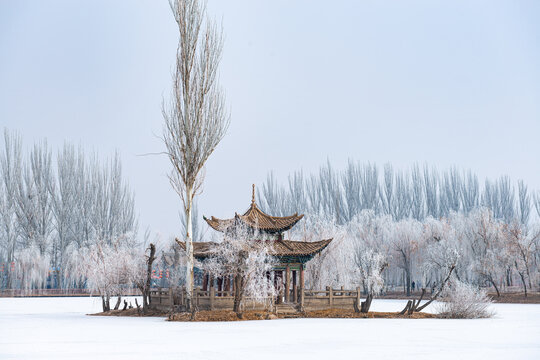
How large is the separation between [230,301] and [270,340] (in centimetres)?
883

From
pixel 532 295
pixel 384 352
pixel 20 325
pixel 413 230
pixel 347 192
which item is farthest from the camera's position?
pixel 347 192

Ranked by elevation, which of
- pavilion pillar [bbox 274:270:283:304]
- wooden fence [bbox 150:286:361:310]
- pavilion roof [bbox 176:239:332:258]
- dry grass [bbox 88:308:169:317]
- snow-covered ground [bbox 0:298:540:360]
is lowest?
dry grass [bbox 88:308:169:317]

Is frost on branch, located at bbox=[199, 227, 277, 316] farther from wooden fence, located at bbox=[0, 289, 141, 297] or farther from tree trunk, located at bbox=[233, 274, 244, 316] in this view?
wooden fence, located at bbox=[0, 289, 141, 297]

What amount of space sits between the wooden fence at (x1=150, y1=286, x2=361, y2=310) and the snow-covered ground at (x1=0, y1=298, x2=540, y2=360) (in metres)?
3.19

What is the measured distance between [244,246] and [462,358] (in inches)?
433

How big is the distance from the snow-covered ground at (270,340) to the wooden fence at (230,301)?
3.19 meters

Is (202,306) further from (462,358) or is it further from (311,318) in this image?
(462,358)

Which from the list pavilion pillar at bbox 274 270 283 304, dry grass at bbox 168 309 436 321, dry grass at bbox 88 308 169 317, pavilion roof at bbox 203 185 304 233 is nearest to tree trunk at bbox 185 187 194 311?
dry grass at bbox 168 309 436 321

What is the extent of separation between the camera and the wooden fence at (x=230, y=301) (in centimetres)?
2106

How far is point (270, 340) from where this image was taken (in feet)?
41.4

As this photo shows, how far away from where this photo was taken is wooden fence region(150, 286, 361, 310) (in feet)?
69.1

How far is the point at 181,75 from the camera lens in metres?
21.7

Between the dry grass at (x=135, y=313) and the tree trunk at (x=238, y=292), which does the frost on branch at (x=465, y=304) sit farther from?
the dry grass at (x=135, y=313)

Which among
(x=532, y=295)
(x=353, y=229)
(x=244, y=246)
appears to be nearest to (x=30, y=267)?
(x=353, y=229)
